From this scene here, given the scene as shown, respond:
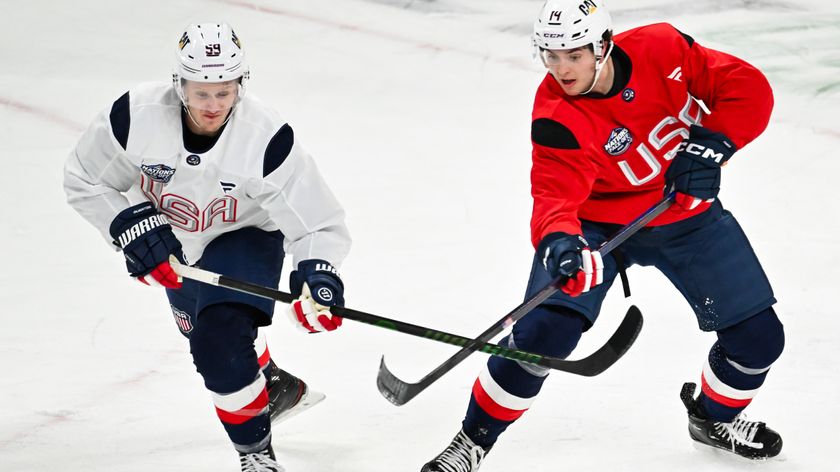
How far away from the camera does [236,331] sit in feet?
8.81

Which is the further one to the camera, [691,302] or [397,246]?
[397,246]

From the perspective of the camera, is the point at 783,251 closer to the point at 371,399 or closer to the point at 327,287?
the point at 371,399

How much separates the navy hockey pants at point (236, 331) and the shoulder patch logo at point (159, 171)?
23cm

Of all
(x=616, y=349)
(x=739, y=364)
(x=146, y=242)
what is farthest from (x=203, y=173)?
(x=739, y=364)

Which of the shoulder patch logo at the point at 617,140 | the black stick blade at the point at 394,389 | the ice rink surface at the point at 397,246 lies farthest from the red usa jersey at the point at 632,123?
the ice rink surface at the point at 397,246

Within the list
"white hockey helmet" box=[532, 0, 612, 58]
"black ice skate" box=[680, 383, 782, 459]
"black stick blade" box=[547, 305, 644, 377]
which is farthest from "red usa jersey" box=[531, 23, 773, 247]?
"black ice skate" box=[680, 383, 782, 459]

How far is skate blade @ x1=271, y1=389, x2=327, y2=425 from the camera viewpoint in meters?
3.24

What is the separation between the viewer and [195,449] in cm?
310

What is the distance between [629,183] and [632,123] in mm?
161

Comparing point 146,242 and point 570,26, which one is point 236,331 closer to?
point 146,242

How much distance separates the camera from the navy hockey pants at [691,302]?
110 inches

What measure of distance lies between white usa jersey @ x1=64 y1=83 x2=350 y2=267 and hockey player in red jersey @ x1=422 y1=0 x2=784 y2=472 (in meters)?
0.51

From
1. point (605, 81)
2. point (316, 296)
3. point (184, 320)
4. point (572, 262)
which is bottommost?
point (184, 320)

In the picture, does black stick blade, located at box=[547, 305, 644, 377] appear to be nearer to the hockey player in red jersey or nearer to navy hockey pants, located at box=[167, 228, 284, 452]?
the hockey player in red jersey
